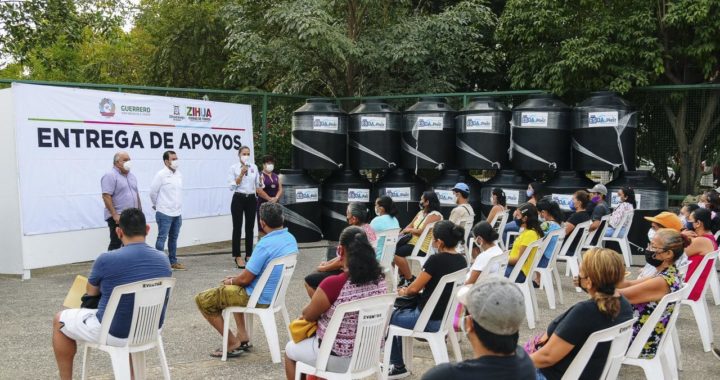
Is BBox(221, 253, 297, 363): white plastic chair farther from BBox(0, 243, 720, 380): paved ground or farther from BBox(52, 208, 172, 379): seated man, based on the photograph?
BBox(52, 208, 172, 379): seated man

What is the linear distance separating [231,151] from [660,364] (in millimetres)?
8501

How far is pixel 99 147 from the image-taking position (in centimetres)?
963

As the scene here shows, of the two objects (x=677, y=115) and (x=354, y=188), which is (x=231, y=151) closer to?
(x=354, y=188)

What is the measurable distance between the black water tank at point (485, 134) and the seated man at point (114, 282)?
8322mm

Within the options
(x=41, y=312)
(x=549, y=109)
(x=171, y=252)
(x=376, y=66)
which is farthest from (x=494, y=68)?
(x=41, y=312)

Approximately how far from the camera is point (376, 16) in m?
15.7

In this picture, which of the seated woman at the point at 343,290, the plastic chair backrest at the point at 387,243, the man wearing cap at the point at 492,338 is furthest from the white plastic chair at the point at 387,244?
the man wearing cap at the point at 492,338

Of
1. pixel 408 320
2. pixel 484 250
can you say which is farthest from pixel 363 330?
pixel 484 250

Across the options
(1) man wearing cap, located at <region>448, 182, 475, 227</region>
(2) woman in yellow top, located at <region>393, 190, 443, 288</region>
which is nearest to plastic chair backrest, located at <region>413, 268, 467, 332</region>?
(2) woman in yellow top, located at <region>393, 190, 443, 288</region>

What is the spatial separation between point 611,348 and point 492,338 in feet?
4.11

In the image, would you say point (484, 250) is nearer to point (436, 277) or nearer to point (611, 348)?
point (436, 277)

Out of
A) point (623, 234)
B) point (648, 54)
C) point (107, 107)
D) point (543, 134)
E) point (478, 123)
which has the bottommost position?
point (623, 234)

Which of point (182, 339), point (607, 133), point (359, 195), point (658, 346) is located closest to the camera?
point (658, 346)

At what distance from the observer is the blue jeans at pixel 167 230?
9.28 meters
